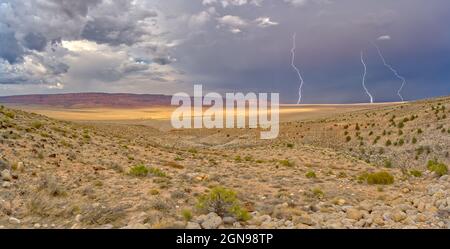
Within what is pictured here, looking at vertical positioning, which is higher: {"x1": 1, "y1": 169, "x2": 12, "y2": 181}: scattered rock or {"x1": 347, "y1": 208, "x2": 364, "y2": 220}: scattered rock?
{"x1": 1, "y1": 169, "x2": 12, "y2": 181}: scattered rock

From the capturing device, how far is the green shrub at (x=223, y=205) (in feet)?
30.7

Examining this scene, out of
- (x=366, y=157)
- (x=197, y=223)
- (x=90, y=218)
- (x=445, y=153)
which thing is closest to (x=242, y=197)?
(x=197, y=223)

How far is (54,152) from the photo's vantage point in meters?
17.9

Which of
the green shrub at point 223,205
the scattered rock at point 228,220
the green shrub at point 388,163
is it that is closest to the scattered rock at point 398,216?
the green shrub at point 223,205

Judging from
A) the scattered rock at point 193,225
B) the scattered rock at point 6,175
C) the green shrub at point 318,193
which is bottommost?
the green shrub at point 318,193

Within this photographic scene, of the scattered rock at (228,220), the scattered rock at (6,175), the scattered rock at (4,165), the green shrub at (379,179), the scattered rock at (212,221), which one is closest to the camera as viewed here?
the scattered rock at (212,221)

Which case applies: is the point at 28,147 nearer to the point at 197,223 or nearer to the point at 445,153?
the point at 197,223

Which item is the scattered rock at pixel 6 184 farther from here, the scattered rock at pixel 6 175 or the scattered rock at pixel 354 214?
the scattered rock at pixel 354 214

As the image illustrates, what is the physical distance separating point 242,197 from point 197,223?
12.3 ft

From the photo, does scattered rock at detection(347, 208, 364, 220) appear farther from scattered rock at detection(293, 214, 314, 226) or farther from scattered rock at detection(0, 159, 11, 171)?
→ scattered rock at detection(0, 159, 11, 171)

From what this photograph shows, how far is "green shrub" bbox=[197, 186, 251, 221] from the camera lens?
30.7 feet

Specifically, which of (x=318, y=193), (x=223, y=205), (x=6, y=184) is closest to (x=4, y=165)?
(x=6, y=184)

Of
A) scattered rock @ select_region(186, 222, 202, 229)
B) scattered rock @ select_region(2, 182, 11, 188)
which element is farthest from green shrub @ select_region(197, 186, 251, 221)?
scattered rock @ select_region(2, 182, 11, 188)
